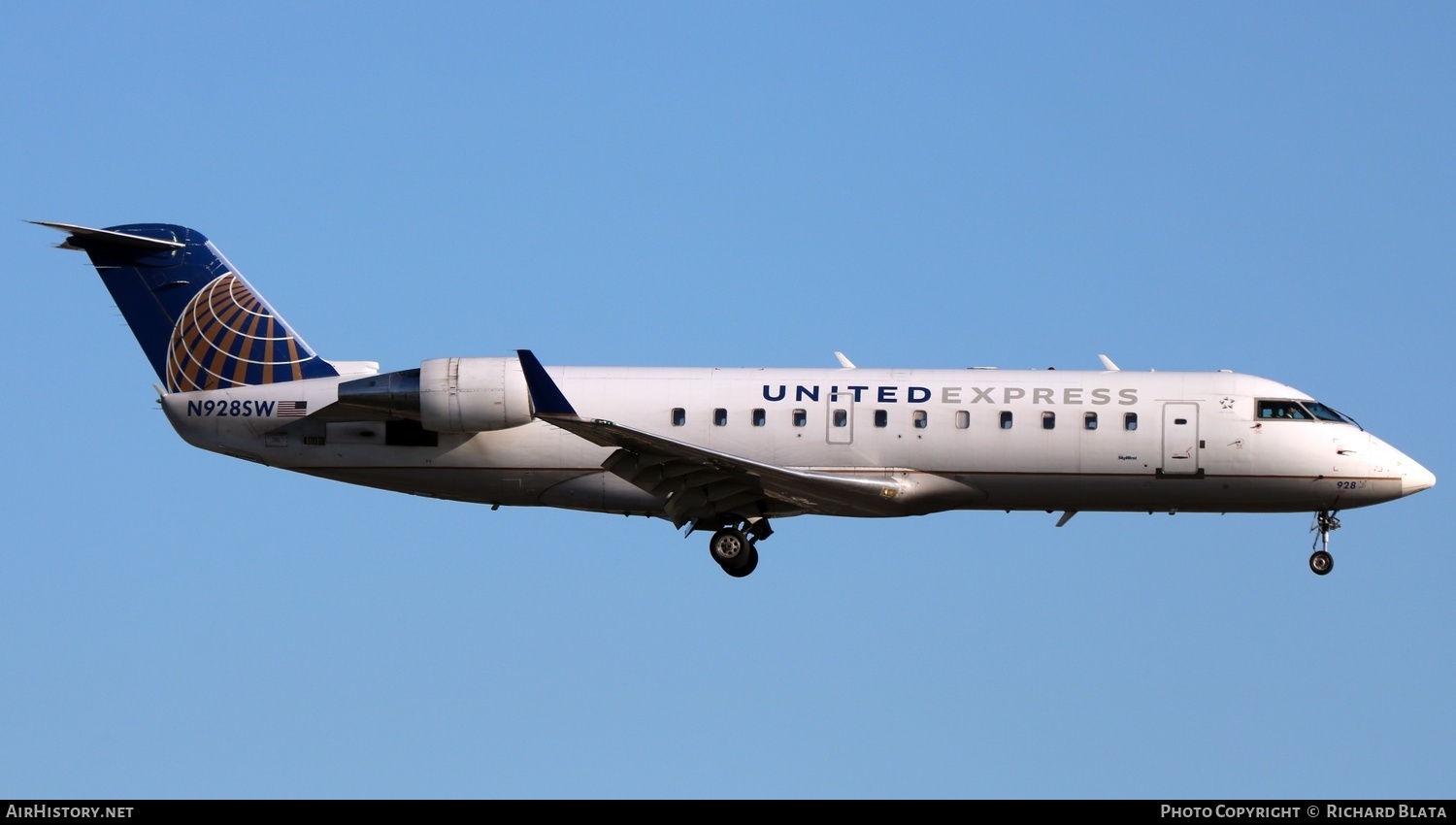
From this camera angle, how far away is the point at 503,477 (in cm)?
3359

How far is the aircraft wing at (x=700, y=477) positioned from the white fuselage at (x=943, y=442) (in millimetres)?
525

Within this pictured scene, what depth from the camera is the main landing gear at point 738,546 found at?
3353 centimetres

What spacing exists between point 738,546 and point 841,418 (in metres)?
2.84

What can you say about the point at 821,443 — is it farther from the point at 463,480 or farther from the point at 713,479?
the point at 463,480

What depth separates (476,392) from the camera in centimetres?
3247

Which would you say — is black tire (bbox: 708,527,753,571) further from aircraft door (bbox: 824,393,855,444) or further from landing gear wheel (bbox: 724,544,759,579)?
aircraft door (bbox: 824,393,855,444)

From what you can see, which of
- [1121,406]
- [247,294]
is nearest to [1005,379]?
[1121,406]

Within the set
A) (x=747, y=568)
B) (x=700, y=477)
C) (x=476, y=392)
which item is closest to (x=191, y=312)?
(x=476, y=392)

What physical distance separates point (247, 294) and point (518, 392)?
6292 millimetres

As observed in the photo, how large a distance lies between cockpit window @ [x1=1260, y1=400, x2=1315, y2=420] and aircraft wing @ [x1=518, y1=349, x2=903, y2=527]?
20.8ft
